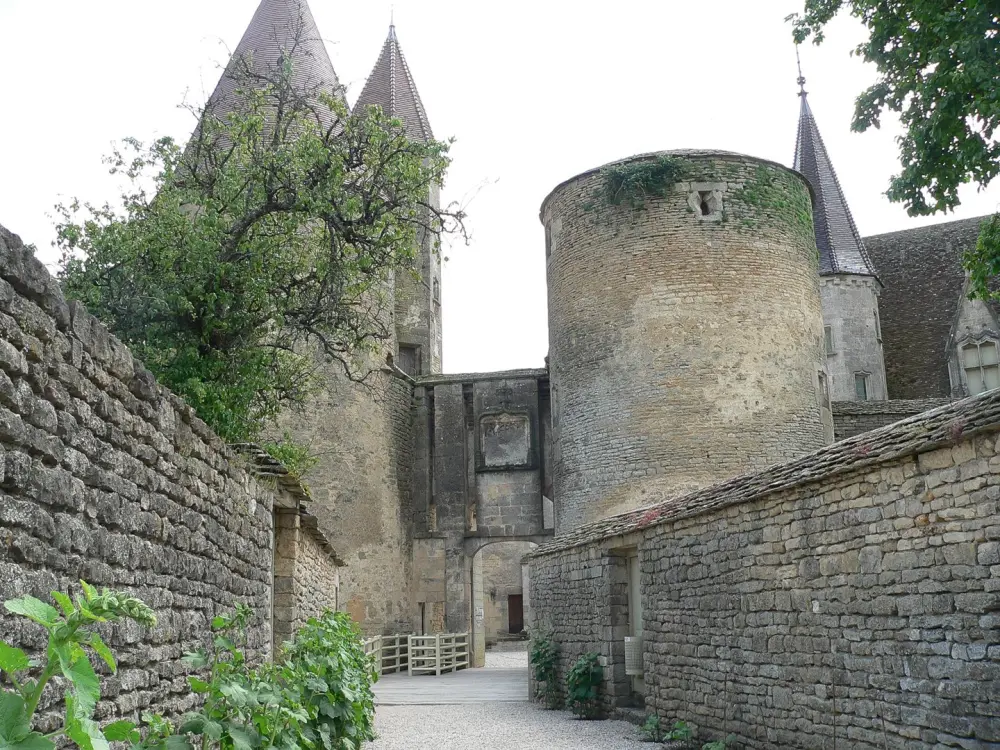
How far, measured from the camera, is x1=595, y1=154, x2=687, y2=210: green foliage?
19.6m

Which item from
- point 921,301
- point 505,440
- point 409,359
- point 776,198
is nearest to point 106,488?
point 776,198

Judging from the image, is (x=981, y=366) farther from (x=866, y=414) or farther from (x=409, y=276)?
(x=409, y=276)

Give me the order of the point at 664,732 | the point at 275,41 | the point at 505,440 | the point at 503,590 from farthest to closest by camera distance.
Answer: the point at 503,590, the point at 505,440, the point at 275,41, the point at 664,732

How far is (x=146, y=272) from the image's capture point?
10047mm

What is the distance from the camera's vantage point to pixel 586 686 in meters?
12.2

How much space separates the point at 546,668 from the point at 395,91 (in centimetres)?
2199

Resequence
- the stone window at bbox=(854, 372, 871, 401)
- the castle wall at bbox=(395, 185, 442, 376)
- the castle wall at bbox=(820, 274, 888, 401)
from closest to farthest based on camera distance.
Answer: the castle wall at bbox=(395, 185, 442, 376) < the stone window at bbox=(854, 372, 871, 401) < the castle wall at bbox=(820, 274, 888, 401)

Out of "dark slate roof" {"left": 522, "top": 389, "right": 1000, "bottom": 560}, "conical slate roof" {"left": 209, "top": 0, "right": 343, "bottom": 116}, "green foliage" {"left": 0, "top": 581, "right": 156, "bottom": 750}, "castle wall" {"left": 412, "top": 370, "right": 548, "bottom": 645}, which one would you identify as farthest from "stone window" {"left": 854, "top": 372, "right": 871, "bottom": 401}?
"green foliage" {"left": 0, "top": 581, "right": 156, "bottom": 750}

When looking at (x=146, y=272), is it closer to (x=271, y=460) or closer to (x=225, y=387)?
(x=225, y=387)

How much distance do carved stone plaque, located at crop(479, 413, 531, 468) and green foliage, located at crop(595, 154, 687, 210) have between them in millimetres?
7015

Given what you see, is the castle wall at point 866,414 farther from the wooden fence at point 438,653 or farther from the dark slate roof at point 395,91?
the dark slate roof at point 395,91

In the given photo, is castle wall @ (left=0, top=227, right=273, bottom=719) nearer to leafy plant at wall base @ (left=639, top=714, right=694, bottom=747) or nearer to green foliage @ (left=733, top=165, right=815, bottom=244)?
leafy plant at wall base @ (left=639, top=714, right=694, bottom=747)

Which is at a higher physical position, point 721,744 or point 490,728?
point 721,744

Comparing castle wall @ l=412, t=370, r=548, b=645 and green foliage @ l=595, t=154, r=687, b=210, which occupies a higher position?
green foliage @ l=595, t=154, r=687, b=210
